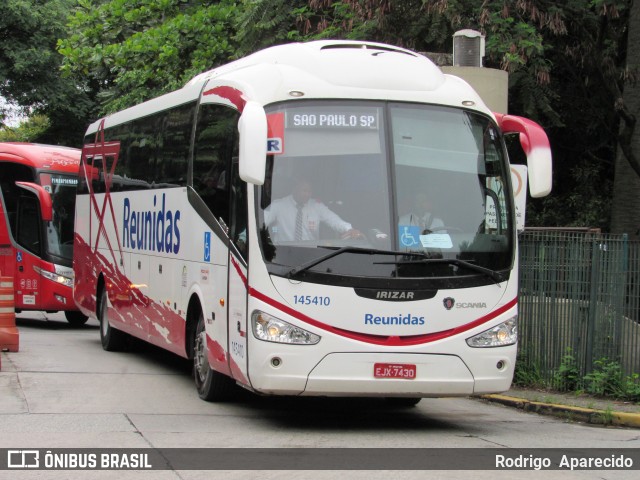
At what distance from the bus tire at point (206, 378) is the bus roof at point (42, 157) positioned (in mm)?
10857

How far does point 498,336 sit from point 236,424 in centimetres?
264

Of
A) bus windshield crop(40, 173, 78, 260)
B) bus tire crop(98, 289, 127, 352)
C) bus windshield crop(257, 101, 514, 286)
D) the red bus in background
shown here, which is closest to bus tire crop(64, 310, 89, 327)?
the red bus in background

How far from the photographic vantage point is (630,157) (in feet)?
58.5

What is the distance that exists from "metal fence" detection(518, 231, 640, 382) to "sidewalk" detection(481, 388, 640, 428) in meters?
0.54

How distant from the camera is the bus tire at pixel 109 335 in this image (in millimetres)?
16531

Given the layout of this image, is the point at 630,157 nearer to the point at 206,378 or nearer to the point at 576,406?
the point at 576,406

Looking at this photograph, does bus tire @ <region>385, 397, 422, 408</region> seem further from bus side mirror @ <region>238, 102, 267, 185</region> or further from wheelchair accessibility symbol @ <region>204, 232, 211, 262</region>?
bus side mirror @ <region>238, 102, 267, 185</region>

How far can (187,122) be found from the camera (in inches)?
492

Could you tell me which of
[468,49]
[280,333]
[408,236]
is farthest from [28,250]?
[408,236]

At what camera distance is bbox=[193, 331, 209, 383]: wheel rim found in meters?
11.3

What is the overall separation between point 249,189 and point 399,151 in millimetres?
1449

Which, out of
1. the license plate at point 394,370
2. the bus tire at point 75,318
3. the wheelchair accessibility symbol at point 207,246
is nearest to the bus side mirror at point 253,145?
the license plate at point 394,370
